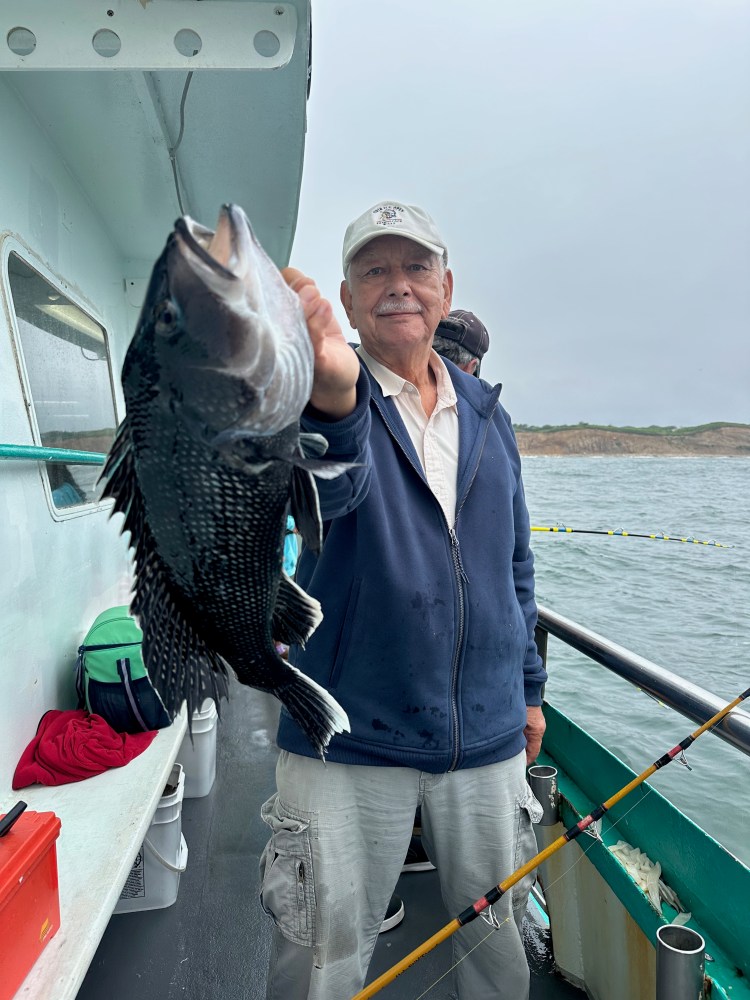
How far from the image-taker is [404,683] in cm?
191

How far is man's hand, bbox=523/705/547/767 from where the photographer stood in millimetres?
2449

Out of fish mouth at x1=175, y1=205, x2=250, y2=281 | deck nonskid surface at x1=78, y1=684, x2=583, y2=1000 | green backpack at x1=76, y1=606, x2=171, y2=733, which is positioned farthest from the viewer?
green backpack at x1=76, y1=606, x2=171, y2=733

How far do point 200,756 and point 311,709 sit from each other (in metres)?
2.93

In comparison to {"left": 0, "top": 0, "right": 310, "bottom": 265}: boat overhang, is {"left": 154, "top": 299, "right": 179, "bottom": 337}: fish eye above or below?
below

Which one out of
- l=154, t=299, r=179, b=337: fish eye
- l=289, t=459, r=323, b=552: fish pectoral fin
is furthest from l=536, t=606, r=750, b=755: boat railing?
l=154, t=299, r=179, b=337: fish eye

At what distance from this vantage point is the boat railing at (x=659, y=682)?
194cm

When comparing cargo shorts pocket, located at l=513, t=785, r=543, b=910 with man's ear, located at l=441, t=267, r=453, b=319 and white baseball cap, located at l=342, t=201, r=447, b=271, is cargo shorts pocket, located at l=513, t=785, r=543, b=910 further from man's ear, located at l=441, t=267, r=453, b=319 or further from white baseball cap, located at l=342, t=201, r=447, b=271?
white baseball cap, located at l=342, t=201, r=447, b=271

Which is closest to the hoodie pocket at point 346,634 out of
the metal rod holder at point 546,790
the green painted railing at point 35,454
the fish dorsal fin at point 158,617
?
the fish dorsal fin at point 158,617

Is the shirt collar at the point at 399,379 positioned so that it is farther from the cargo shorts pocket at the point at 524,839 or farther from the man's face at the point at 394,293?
the cargo shorts pocket at the point at 524,839

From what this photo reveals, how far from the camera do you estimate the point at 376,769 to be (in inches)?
76.2

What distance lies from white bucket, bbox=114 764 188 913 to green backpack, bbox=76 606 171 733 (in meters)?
0.35

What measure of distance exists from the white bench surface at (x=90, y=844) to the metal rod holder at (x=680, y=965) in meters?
1.54

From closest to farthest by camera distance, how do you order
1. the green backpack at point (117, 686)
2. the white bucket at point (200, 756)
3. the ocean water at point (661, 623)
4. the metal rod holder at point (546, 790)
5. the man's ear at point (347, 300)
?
the man's ear at point (347, 300) < the metal rod holder at point (546, 790) < the green backpack at point (117, 686) < the white bucket at point (200, 756) < the ocean water at point (661, 623)

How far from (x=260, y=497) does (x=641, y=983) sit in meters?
2.17
